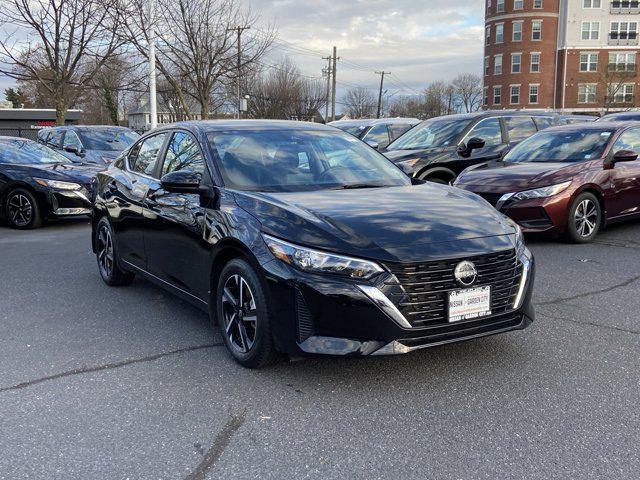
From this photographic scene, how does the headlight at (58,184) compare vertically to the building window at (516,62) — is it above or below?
below

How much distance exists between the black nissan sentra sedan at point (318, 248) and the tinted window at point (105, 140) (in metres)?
10.4

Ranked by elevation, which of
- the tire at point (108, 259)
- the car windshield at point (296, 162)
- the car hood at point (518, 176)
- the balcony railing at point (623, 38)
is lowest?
the tire at point (108, 259)

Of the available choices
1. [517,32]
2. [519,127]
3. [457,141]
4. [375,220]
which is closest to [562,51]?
[517,32]

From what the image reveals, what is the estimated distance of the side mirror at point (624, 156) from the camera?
24.9ft

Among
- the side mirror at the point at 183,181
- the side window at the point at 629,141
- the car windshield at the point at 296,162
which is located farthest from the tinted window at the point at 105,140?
the side mirror at the point at 183,181

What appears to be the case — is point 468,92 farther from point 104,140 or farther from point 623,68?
point 104,140

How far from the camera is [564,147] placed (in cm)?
823

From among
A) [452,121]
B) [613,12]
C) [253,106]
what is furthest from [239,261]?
[613,12]

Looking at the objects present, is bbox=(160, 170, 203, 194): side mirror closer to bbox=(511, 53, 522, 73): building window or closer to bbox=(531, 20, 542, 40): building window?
bbox=(511, 53, 522, 73): building window

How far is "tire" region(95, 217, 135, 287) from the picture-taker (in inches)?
230

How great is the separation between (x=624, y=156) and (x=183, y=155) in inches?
228

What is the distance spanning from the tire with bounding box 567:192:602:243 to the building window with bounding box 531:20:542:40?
2431 inches

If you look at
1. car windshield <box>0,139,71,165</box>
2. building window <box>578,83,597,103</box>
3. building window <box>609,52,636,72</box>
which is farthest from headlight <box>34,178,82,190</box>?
building window <box>578,83,597,103</box>

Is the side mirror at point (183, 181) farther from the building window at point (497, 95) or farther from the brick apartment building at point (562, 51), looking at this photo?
the building window at point (497, 95)
